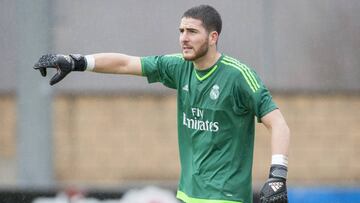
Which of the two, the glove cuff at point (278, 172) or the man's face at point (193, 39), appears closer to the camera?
the glove cuff at point (278, 172)

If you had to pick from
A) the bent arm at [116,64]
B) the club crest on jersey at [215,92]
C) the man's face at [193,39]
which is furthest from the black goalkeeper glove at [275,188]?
the bent arm at [116,64]

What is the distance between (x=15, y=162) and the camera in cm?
1166

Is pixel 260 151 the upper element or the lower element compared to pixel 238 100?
lower

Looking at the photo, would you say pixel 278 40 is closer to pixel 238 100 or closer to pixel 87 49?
pixel 87 49

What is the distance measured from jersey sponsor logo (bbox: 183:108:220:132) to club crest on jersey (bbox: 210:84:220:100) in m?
0.12

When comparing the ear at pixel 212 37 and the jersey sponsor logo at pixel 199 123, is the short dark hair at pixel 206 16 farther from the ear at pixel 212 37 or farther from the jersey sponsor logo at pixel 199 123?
the jersey sponsor logo at pixel 199 123

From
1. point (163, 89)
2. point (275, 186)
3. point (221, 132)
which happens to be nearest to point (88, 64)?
point (221, 132)

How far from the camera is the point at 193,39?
6.88 meters

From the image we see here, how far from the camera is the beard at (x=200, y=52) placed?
22.5 ft

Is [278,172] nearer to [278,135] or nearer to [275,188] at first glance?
[275,188]

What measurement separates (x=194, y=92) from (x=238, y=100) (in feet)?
0.98

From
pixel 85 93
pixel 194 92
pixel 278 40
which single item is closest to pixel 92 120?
pixel 85 93

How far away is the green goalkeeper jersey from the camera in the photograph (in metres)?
6.85

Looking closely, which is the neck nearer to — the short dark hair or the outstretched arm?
the short dark hair
